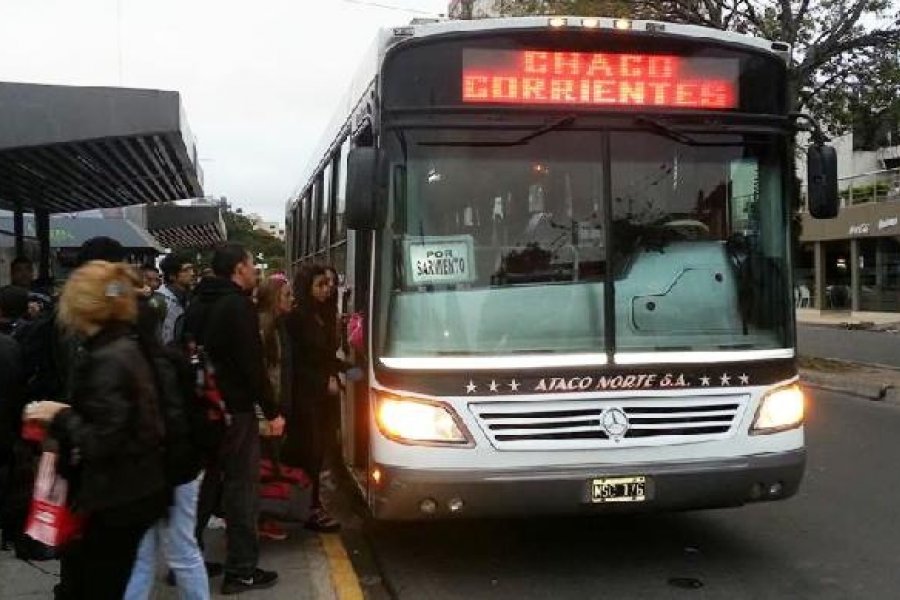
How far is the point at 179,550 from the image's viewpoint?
400cm

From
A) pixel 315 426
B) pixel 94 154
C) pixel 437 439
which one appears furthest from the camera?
pixel 94 154

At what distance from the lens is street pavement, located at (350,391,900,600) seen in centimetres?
535

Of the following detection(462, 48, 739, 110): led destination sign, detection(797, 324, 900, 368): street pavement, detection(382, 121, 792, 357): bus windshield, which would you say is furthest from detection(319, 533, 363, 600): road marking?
detection(797, 324, 900, 368): street pavement

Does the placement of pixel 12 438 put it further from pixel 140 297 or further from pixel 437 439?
pixel 437 439

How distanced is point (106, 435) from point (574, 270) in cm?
284

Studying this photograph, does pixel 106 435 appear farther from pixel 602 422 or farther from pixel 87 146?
pixel 87 146

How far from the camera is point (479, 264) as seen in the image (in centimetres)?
531

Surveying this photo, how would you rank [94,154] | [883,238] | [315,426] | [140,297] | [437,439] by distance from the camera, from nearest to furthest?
[140,297] < [437,439] < [315,426] < [94,154] < [883,238]

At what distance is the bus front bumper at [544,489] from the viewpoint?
16.6 feet

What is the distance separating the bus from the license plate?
0.02 meters

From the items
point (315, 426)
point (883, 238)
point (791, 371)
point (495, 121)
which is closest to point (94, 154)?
point (315, 426)

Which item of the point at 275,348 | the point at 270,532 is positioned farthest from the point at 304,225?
the point at 270,532

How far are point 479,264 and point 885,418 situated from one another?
8.37 m

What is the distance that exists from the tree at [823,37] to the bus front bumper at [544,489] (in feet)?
41.1
